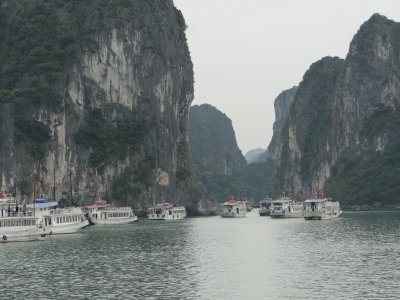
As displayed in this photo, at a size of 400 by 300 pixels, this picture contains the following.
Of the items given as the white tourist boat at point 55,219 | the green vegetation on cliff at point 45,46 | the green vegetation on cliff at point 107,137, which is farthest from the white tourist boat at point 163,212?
the white tourist boat at point 55,219

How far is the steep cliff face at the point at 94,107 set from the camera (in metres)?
152

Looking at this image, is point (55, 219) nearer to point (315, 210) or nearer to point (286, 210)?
point (315, 210)

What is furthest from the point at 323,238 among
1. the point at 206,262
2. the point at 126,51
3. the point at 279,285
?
the point at 126,51

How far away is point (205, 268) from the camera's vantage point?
57.1m

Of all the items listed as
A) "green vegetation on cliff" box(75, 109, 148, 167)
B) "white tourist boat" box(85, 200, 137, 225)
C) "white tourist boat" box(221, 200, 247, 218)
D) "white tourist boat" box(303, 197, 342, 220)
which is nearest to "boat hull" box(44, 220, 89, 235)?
"white tourist boat" box(85, 200, 137, 225)

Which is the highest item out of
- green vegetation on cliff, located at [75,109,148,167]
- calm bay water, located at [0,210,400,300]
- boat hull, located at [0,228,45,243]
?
green vegetation on cliff, located at [75,109,148,167]

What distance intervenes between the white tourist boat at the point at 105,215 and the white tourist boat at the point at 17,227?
42.6 meters

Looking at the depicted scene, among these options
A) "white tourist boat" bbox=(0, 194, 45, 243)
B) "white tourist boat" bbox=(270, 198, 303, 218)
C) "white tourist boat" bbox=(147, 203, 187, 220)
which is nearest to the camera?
"white tourist boat" bbox=(0, 194, 45, 243)

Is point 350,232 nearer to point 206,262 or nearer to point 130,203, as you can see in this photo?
point 206,262

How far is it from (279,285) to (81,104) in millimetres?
127179

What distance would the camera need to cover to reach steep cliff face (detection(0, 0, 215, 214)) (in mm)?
152500

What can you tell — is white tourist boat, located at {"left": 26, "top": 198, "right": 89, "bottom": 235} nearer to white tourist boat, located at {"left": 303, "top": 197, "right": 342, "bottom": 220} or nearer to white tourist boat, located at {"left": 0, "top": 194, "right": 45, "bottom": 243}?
white tourist boat, located at {"left": 0, "top": 194, "right": 45, "bottom": 243}

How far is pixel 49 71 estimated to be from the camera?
163 m

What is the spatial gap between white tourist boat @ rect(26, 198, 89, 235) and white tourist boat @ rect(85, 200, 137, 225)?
27.6m
